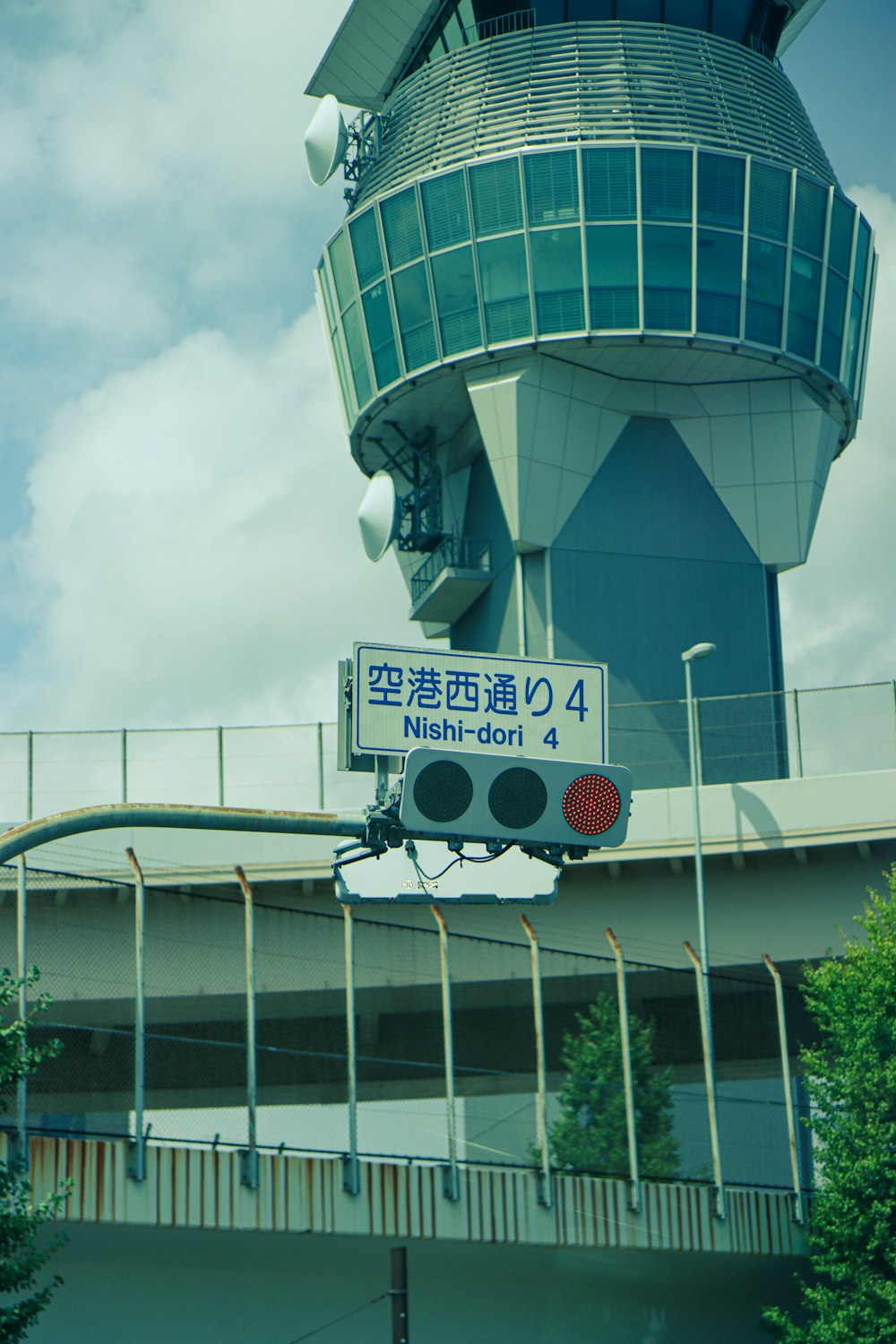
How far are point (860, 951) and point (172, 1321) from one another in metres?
12.5


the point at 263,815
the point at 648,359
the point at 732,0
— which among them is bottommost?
the point at 263,815

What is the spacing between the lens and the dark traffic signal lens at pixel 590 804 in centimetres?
848

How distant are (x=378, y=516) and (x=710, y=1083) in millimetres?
21867

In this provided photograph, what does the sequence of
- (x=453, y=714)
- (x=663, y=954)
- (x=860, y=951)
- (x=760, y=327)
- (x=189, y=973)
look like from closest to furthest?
(x=453, y=714)
(x=189, y=973)
(x=860, y=951)
(x=663, y=954)
(x=760, y=327)

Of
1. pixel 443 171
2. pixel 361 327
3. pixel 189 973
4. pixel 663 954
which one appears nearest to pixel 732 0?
pixel 443 171

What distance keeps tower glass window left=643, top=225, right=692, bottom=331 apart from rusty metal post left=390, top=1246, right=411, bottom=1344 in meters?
34.0

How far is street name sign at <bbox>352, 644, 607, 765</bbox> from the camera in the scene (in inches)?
340

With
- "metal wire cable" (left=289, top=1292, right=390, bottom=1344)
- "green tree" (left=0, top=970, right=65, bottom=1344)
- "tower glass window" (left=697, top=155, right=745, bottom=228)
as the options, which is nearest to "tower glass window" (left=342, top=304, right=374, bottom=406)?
"tower glass window" (left=697, top=155, right=745, bottom=228)

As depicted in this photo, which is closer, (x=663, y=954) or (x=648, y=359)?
(x=663, y=954)

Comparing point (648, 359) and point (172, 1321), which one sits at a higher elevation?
point (648, 359)

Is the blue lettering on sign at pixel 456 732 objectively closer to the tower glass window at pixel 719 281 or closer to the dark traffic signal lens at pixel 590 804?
the dark traffic signal lens at pixel 590 804

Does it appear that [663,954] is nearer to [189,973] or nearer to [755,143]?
[189,973]

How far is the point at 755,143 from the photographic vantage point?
4572 centimetres

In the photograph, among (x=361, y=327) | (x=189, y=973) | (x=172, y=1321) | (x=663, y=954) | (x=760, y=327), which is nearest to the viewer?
(x=172, y=1321)
